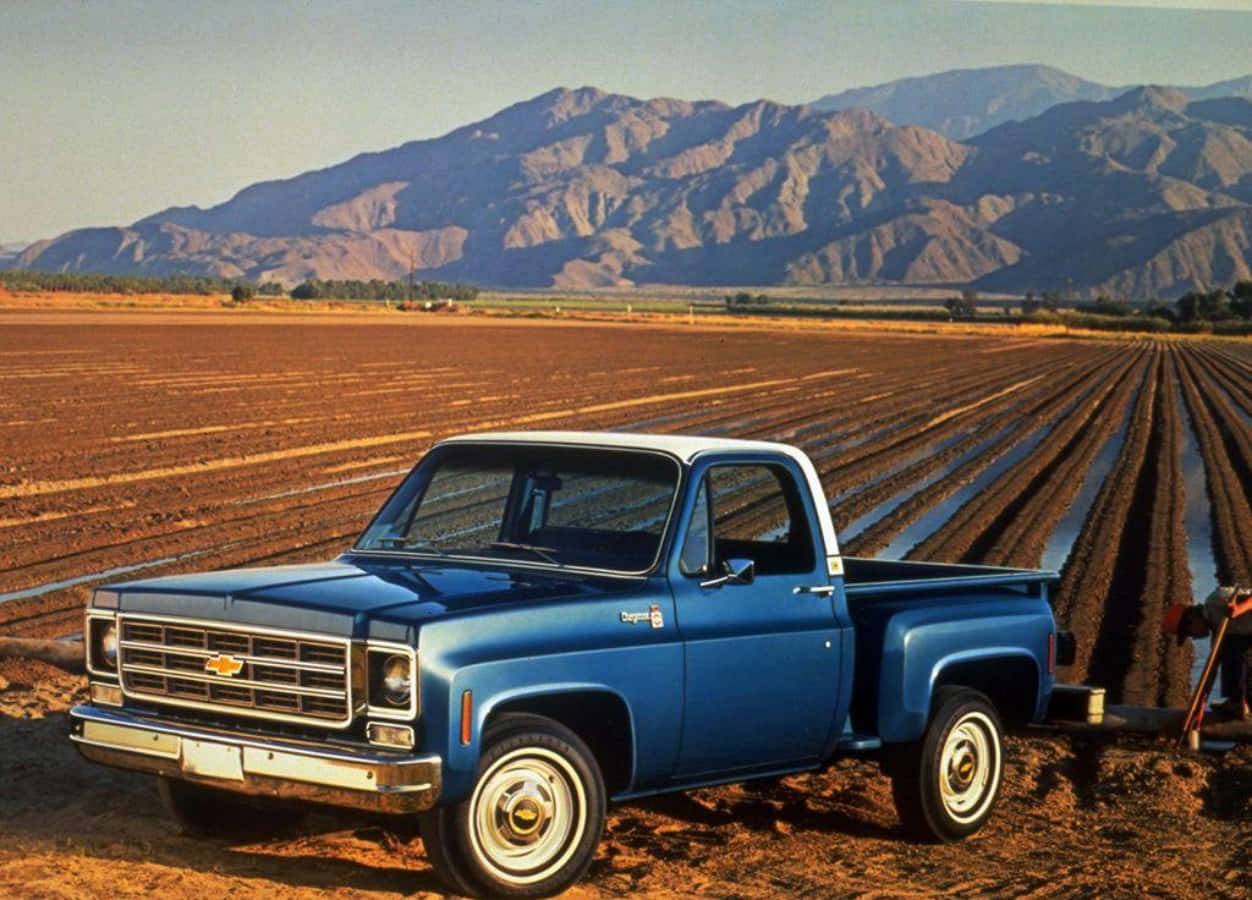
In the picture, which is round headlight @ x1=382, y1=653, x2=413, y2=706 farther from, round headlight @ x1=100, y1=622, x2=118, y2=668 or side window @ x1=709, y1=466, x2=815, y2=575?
side window @ x1=709, y1=466, x2=815, y2=575

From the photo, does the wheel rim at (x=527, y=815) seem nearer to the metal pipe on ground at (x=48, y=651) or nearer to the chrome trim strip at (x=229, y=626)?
the chrome trim strip at (x=229, y=626)

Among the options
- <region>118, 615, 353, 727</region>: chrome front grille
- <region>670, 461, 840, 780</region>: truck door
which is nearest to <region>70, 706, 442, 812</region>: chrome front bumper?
<region>118, 615, 353, 727</region>: chrome front grille

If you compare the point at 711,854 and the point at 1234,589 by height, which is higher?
the point at 1234,589

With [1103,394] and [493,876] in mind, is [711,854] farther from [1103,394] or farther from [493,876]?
[1103,394]

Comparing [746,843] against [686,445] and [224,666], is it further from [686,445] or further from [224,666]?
[224,666]

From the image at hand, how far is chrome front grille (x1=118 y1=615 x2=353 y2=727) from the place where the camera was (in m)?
6.62

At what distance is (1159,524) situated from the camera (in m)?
22.2

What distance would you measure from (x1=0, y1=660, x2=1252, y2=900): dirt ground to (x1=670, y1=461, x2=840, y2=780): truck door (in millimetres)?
523

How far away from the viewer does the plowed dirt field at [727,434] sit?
25.3ft

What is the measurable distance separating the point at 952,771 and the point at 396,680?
291 cm

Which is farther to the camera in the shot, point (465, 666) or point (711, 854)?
point (711, 854)

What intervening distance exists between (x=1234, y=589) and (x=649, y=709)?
3.83 meters

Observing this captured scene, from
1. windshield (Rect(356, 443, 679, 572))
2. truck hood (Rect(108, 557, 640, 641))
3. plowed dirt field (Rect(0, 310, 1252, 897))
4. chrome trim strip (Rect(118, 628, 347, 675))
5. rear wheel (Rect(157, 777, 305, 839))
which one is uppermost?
windshield (Rect(356, 443, 679, 572))

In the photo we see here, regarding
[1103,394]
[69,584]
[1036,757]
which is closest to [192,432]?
[69,584]
